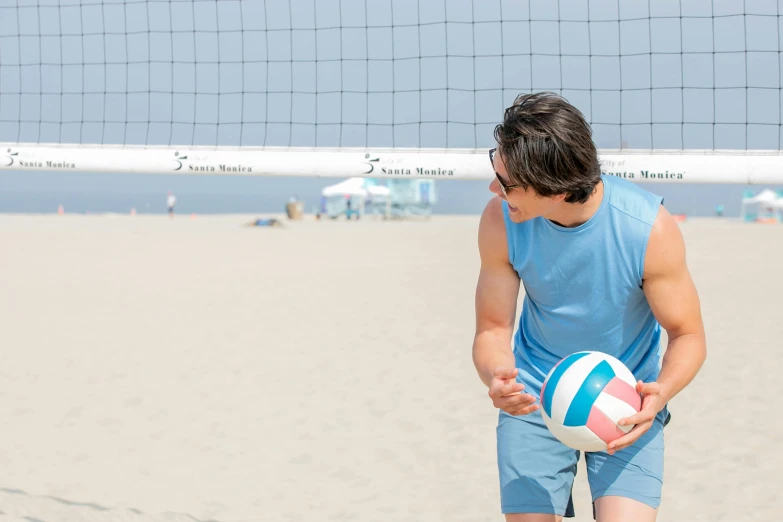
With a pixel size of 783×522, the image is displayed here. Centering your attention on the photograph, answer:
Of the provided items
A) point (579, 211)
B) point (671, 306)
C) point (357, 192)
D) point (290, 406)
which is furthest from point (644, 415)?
point (357, 192)

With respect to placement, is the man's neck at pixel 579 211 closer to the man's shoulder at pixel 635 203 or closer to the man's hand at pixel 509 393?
the man's shoulder at pixel 635 203

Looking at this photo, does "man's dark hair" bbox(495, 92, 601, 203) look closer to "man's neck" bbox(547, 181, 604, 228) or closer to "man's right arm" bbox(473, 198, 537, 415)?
"man's neck" bbox(547, 181, 604, 228)

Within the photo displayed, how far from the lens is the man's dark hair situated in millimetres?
1863

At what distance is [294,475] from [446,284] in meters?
7.95

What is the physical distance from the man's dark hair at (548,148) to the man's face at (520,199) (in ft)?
0.06

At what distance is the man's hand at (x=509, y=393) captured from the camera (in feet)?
6.63

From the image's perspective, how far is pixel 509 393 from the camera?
203 cm

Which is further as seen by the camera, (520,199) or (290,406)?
(290,406)

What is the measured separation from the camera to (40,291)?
37.3 ft

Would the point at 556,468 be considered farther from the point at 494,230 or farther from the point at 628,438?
the point at 494,230

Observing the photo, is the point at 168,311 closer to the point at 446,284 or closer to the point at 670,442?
the point at 446,284

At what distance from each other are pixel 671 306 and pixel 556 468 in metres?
0.51

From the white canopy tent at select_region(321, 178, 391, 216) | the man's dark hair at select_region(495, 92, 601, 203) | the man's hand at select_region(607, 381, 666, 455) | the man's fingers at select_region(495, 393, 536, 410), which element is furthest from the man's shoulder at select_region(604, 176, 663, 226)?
the white canopy tent at select_region(321, 178, 391, 216)

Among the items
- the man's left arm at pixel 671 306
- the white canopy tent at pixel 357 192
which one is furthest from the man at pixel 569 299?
the white canopy tent at pixel 357 192
